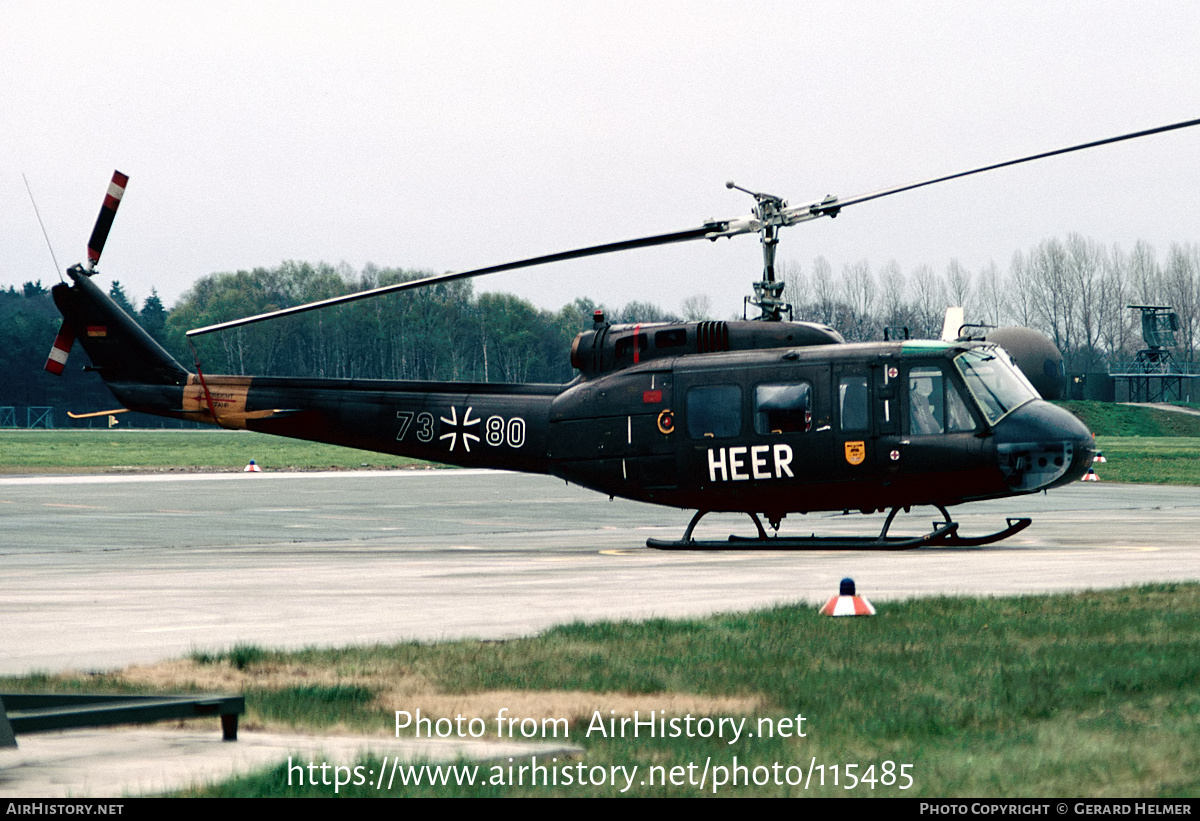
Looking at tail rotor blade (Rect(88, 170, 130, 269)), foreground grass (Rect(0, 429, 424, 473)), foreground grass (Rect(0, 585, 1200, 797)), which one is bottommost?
foreground grass (Rect(0, 585, 1200, 797))

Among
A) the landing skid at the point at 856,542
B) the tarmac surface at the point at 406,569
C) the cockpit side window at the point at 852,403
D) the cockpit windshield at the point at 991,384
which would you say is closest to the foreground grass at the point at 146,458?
the tarmac surface at the point at 406,569

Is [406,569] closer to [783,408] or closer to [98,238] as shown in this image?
[783,408]

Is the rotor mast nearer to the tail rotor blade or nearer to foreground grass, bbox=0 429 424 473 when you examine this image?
the tail rotor blade

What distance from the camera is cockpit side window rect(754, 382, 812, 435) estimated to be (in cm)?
1847

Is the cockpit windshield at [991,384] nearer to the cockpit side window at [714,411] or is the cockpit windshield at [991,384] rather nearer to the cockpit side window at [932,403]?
the cockpit side window at [932,403]

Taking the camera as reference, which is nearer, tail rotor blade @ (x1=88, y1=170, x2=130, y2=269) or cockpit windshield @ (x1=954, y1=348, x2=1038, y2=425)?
cockpit windshield @ (x1=954, y1=348, x2=1038, y2=425)

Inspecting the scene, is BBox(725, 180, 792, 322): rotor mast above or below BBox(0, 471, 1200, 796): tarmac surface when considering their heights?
above

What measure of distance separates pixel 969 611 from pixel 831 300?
377 ft

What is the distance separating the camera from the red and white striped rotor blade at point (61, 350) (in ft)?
68.7

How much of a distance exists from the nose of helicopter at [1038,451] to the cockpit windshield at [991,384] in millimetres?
187

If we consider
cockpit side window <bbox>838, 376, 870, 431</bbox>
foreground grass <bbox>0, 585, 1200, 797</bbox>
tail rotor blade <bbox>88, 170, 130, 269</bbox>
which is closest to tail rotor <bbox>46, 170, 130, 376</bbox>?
tail rotor blade <bbox>88, 170, 130, 269</bbox>

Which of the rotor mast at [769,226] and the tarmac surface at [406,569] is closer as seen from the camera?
the tarmac surface at [406,569]

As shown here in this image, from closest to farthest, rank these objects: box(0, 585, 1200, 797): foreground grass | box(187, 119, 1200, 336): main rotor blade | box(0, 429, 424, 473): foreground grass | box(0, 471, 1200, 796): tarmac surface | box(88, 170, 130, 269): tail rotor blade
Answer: box(0, 585, 1200, 797): foreground grass, box(0, 471, 1200, 796): tarmac surface, box(187, 119, 1200, 336): main rotor blade, box(88, 170, 130, 269): tail rotor blade, box(0, 429, 424, 473): foreground grass

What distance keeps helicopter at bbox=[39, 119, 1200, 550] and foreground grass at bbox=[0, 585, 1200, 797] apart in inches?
279
